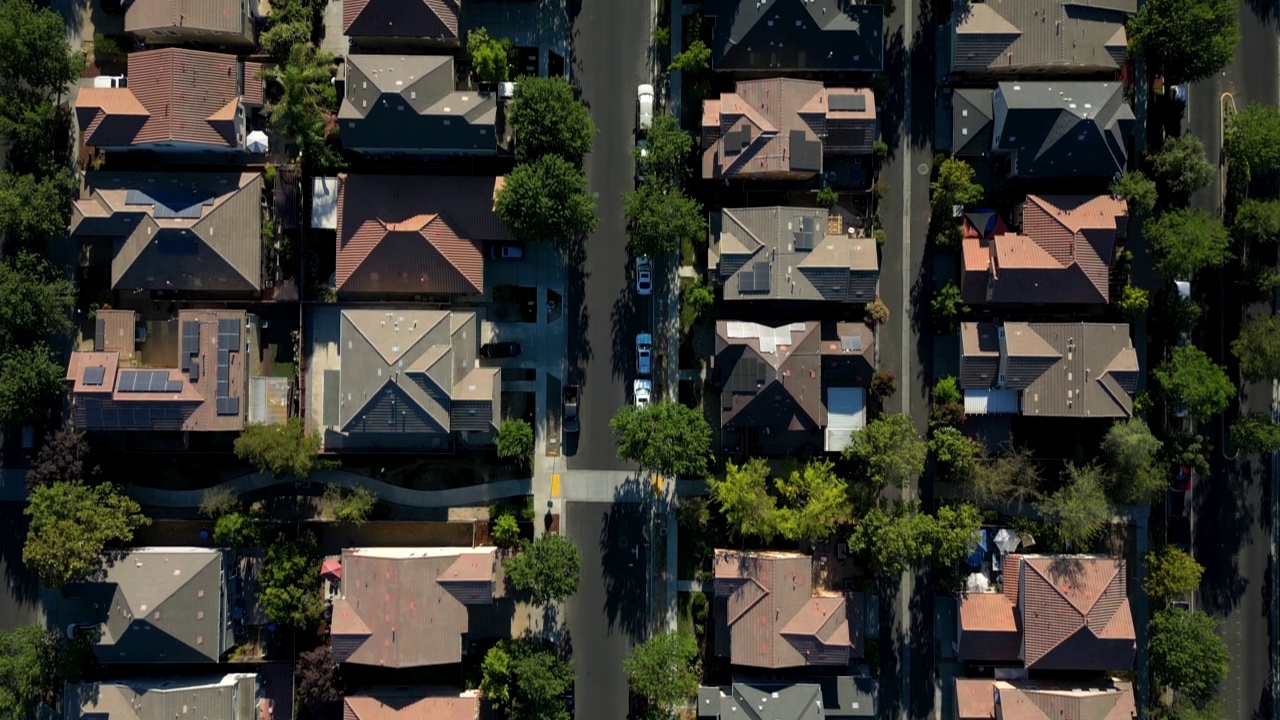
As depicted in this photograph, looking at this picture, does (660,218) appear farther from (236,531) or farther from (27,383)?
(27,383)

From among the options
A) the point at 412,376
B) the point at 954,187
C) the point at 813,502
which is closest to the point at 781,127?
the point at 954,187

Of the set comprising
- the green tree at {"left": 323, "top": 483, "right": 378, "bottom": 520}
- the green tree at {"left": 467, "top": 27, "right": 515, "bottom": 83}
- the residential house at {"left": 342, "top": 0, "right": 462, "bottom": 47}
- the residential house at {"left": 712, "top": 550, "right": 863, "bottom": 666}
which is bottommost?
the residential house at {"left": 712, "top": 550, "right": 863, "bottom": 666}

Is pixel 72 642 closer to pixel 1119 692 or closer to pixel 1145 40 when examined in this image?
pixel 1119 692

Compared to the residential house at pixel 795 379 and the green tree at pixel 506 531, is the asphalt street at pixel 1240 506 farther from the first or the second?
the green tree at pixel 506 531

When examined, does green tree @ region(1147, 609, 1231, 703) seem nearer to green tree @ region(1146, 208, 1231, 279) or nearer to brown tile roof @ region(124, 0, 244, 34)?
green tree @ region(1146, 208, 1231, 279)

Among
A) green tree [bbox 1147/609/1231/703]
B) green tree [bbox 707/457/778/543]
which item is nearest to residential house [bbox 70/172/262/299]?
green tree [bbox 707/457/778/543]

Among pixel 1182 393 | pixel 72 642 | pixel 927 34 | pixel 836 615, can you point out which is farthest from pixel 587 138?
pixel 72 642
